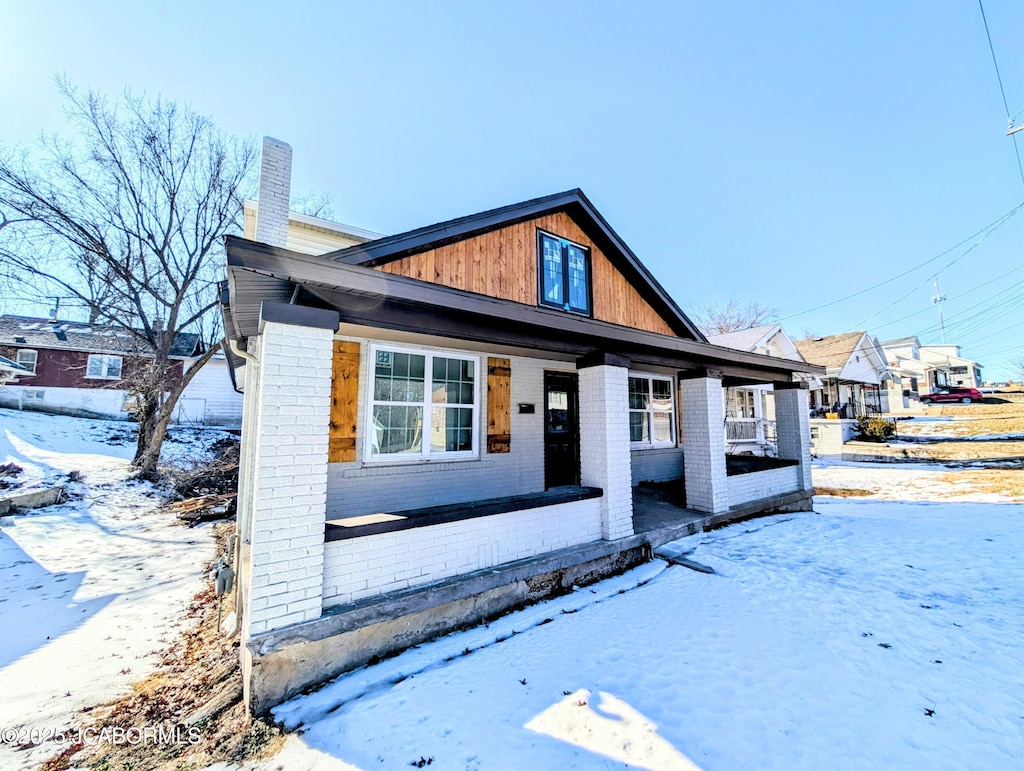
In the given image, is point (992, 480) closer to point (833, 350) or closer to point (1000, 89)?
point (1000, 89)

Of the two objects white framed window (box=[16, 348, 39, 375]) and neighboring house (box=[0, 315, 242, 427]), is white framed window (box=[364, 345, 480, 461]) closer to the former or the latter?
neighboring house (box=[0, 315, 242, 427])

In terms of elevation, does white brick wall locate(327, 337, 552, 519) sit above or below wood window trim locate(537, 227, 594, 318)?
below

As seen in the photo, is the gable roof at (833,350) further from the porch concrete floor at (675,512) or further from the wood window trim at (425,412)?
the wood window trim at (425,412)

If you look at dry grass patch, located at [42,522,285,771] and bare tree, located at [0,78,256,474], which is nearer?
dry grass patch, located at [42,522,285,771]

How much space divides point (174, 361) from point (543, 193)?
22.6 meters

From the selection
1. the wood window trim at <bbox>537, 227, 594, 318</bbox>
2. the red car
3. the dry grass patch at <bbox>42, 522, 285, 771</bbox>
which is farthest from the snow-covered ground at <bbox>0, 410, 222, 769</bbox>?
the red car

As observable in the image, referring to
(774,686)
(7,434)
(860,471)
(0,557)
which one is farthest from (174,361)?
(860,471)

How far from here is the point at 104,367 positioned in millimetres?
19266

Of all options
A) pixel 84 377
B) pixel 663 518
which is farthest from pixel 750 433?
pixel 84 377

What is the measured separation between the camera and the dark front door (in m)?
7.01

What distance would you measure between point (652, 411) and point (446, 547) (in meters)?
6.39

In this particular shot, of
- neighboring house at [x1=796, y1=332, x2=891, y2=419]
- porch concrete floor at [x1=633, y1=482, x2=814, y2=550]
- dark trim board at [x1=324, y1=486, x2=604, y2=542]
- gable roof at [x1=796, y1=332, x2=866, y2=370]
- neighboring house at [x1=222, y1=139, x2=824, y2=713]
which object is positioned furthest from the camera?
neighboring house at [x1=796, y1=332, x2=891, y2=419]

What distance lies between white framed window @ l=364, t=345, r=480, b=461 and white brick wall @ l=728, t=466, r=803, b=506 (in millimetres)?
4514

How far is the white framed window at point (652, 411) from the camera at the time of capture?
8609 mm
